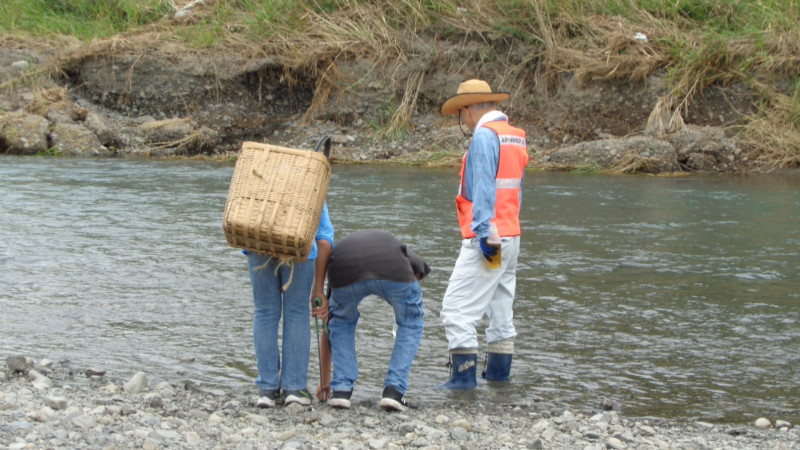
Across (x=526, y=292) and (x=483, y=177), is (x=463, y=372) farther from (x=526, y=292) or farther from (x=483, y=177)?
(x=526, y=292)

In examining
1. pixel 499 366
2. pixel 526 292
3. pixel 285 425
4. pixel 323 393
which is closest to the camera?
pixel 285 425

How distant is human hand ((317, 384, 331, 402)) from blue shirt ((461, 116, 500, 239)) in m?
1.14

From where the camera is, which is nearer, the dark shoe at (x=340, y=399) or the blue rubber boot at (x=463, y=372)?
the dark shoe at (x=340, y=399)

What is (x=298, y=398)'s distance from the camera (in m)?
4.78

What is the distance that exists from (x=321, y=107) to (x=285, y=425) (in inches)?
613

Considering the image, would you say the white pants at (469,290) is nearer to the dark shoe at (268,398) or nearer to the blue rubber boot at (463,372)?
the blue rubber boot at (463,372)

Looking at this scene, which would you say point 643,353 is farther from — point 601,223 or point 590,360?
point 601,223

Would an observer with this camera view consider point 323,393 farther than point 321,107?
No

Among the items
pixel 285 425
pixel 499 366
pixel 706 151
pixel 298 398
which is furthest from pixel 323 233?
pixel 706 151

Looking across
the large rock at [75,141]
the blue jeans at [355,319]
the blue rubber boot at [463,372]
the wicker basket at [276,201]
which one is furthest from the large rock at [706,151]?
the wicker basket at [276,201]

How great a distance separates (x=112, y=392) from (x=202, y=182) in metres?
9.54

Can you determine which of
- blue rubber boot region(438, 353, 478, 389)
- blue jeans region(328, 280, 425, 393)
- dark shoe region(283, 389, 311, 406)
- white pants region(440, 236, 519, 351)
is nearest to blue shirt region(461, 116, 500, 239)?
white pants region(440, 236, 519, 351)

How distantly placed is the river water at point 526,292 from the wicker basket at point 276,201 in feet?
3.91

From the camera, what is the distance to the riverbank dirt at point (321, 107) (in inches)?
675
